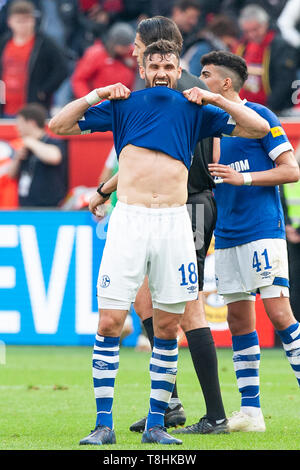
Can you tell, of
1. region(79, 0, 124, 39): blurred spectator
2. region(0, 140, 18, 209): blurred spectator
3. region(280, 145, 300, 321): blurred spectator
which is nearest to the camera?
region(280, 145, 300, 321): blurred spectator

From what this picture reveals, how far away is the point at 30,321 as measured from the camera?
10.7 metres

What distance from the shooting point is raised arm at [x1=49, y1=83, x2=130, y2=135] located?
5.48 meters

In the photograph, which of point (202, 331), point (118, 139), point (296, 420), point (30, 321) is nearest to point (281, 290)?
point (202, 331)

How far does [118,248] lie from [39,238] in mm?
5561

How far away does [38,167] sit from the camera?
1270 cm

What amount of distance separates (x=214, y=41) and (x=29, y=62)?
255 cm

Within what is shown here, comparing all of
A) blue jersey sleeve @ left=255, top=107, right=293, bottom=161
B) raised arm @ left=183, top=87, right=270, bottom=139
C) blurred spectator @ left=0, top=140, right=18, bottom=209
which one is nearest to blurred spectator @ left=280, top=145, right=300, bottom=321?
blurred spectator @ left=0, top=140, right=18, bottom=209

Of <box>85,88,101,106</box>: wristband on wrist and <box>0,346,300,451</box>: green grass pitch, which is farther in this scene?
<box>0,346,300,451</box>: green grass pitch

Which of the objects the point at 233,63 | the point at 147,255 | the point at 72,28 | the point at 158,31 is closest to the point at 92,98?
the point at 158,31

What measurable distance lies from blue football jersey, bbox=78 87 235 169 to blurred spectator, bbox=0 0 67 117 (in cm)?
819

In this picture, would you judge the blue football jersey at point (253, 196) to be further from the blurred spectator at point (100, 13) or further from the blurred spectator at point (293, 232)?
the blurred spectator at point (100, 13)

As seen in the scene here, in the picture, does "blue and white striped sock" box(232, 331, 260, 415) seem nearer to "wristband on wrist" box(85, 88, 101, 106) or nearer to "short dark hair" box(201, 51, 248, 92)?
"short dark hair" box(201, 51, 248, 92)

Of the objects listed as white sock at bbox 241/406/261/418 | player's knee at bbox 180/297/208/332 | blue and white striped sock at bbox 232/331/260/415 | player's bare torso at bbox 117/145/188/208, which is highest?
player's bare torso at bbox 117/145/188/208
